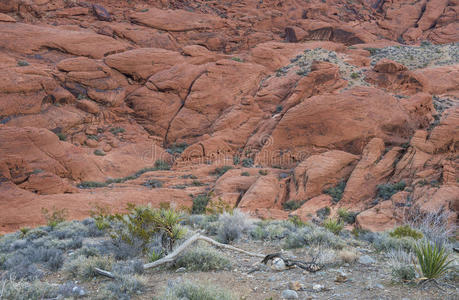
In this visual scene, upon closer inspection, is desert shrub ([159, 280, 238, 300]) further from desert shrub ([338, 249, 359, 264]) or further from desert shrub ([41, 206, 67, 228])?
desert shrub ([41, 206, 67, 228])

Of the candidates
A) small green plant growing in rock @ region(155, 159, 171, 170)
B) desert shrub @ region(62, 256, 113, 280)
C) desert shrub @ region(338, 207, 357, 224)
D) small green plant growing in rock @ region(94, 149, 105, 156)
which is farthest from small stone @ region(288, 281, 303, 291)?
small green plant growing in rock @ region(94, 149, 105, 156)

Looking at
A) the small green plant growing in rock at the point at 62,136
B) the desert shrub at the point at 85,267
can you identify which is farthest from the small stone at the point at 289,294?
the small green plant growing in rock at the point at 62,136

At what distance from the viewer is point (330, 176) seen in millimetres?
16688

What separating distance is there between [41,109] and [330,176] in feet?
67.9

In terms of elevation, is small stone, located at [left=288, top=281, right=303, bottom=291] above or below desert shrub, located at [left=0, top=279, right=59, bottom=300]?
above

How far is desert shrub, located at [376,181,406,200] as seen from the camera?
1459 centimetres

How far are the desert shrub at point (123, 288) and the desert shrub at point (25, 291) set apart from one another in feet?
2.07

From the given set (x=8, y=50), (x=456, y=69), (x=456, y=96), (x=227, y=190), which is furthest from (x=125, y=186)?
(x=456, y=69)

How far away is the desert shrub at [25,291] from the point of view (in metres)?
3.70

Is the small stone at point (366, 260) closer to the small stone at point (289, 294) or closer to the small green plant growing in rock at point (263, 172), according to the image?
the small stone at point (289, 294)

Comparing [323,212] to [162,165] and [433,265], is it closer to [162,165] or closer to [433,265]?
[433,265]

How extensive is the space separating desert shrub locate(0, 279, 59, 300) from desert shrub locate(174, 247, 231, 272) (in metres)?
1.80

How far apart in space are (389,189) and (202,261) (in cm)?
1266

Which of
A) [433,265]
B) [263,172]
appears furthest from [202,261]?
[263,172]
